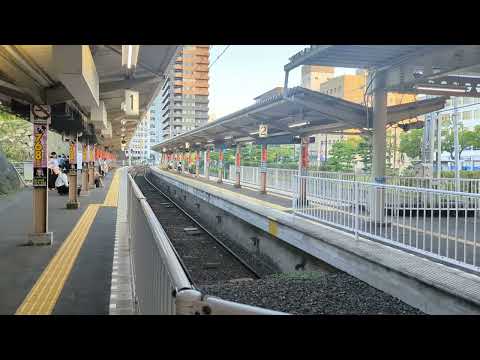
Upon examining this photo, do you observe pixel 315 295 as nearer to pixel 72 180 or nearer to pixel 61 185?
pixel 72 180

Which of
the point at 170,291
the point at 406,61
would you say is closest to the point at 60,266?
the point at 170,291

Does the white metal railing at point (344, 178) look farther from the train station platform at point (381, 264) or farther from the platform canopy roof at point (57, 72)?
the platform canopy roof at point (57, 72)

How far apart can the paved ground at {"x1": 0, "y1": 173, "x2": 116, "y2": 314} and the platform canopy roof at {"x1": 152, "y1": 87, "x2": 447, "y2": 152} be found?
5.28 metres

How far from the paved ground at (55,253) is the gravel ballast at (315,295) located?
1.99 meters

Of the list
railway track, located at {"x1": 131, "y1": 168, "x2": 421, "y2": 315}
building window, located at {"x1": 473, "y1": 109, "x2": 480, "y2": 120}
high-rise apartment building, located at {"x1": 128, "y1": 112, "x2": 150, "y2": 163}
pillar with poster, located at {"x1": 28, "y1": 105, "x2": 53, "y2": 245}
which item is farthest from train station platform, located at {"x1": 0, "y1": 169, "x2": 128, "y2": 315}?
high-rise apartment building, located at {"x1": 128, "y1": 112, "x2": 150, "y2": 163}

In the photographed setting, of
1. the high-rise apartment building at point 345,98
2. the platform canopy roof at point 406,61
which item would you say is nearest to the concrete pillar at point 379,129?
the platform canopy roof at point 406,61

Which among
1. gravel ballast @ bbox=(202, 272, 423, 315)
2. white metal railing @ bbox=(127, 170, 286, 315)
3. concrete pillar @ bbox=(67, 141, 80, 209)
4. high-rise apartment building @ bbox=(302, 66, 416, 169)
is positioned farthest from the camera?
high-rise apartment building @ bbox=(302, 66, 416, 169)

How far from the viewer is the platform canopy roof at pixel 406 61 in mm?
8086

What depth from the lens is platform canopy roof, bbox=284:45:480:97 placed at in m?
8.09

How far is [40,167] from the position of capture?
8.18 meters

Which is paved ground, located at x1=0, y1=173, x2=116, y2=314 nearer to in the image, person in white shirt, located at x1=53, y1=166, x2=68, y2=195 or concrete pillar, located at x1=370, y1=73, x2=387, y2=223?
person in white shirt, located at x1=53, y1=166, x2=68, y2=195

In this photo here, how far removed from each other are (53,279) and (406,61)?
727 cm
